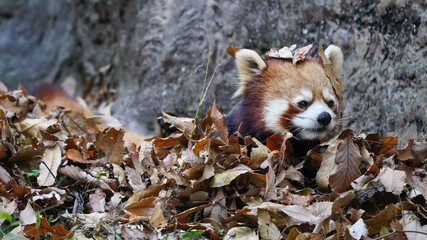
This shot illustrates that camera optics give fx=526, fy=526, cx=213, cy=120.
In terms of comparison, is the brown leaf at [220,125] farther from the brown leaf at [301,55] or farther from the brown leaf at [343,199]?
the brown leaf at [343,199]

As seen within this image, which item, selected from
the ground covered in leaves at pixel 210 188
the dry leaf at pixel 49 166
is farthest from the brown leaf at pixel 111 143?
the dry leaf at pixel 49 166

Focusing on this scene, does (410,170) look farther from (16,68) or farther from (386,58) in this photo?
(16,68)

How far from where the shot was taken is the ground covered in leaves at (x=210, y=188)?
295 cm

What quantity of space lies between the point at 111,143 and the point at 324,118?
1.52m

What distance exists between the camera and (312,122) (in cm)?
→ 369

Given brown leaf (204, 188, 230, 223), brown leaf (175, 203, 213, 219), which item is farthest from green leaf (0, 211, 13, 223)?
brown leaf (204, 188, 230, 223)

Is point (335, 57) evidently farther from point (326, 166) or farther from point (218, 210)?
point (218, 210)

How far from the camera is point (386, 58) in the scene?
4.27 m

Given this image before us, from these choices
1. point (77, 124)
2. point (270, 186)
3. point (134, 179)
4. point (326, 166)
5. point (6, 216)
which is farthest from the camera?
point (77, 124)

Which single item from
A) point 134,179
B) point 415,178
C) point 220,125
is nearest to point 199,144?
point 220,125

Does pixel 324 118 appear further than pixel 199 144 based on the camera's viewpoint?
Yes

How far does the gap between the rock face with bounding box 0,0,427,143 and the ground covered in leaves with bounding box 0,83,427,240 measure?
2.91 feet

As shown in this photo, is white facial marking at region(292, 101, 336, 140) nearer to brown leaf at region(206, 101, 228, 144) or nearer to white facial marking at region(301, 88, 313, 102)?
white facial marking at region(301, 88, 313, 102)

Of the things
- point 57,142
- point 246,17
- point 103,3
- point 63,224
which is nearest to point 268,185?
point 63,224
